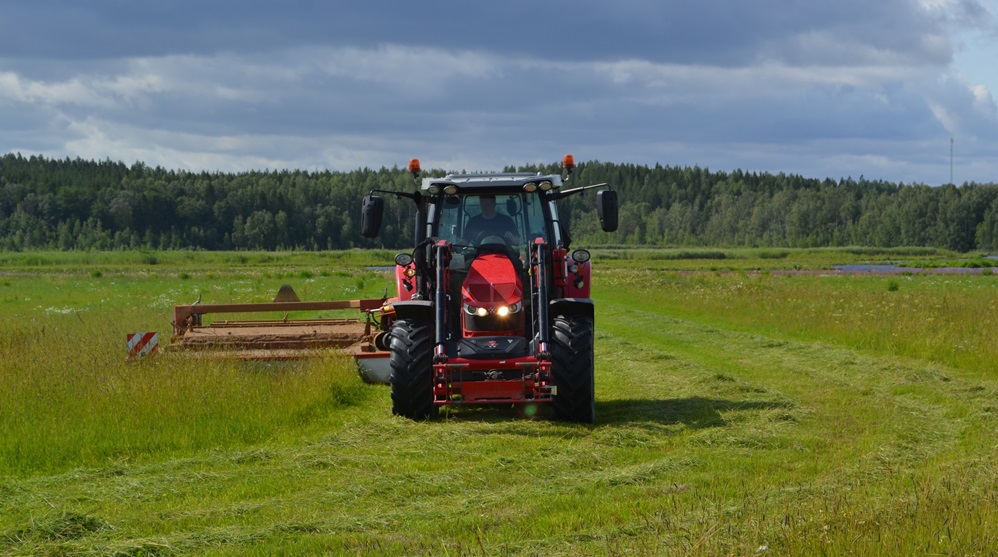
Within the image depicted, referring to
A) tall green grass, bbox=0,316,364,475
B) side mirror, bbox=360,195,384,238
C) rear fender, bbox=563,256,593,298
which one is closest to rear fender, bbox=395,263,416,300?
side mirror, bbox=360,195,384,238

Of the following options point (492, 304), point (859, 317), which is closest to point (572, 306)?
point (492, 304)

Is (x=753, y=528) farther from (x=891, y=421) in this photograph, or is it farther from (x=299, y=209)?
(x=299, y=209)

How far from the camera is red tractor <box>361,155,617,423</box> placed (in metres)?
10.6

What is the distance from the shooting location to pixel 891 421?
10922mm

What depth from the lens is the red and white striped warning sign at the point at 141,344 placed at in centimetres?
1367

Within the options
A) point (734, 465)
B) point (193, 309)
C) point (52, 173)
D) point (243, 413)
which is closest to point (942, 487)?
point (734, 465)

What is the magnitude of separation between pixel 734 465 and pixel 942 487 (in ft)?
6.12

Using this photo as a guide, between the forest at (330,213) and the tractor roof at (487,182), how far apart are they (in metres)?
101

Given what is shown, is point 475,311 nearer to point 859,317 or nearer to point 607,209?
point 607,209

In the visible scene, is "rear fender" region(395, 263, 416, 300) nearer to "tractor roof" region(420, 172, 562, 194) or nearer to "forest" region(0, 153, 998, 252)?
"tractor roof" region(420, 172, 562, 194)

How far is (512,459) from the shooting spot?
891cm

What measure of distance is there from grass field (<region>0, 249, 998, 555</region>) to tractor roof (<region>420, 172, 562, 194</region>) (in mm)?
2439

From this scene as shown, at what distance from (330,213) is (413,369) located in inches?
5380

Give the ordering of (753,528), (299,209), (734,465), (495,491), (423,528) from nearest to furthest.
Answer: (753,528)
(423,528)
(495,491)
(734,465)
(299,209)
